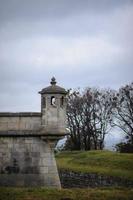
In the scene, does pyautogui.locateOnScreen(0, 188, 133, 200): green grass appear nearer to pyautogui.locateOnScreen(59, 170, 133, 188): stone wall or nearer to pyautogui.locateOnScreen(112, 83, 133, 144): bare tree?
pyautogui.locateOnScreen(59, 170, 133, 188): stone wall

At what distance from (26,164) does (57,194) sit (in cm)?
242

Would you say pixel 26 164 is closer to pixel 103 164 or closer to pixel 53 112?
pixel 53 112

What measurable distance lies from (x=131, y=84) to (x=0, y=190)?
33.2 m

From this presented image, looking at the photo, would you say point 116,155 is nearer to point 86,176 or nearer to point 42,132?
point 86,176

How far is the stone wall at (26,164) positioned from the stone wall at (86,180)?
858 centimetres

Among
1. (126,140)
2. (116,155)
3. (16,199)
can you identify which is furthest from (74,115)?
(16,199)

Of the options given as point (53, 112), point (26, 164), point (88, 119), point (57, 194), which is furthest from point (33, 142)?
point (88, 119)

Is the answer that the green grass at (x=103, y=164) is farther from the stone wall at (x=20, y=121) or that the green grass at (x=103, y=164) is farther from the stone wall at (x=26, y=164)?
the stone wall at (x=20, y=121)

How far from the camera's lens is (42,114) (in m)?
17.2

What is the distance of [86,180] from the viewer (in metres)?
26.3

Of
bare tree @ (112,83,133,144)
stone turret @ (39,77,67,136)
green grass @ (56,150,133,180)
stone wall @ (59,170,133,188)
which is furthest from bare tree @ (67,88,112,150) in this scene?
stone turret @ (39,77,67,136)

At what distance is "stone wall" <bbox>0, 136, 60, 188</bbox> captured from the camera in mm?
16891

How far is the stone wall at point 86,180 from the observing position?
2492 centimetres

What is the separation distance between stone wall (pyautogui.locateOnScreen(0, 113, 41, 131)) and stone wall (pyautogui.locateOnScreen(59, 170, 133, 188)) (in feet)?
30.6
